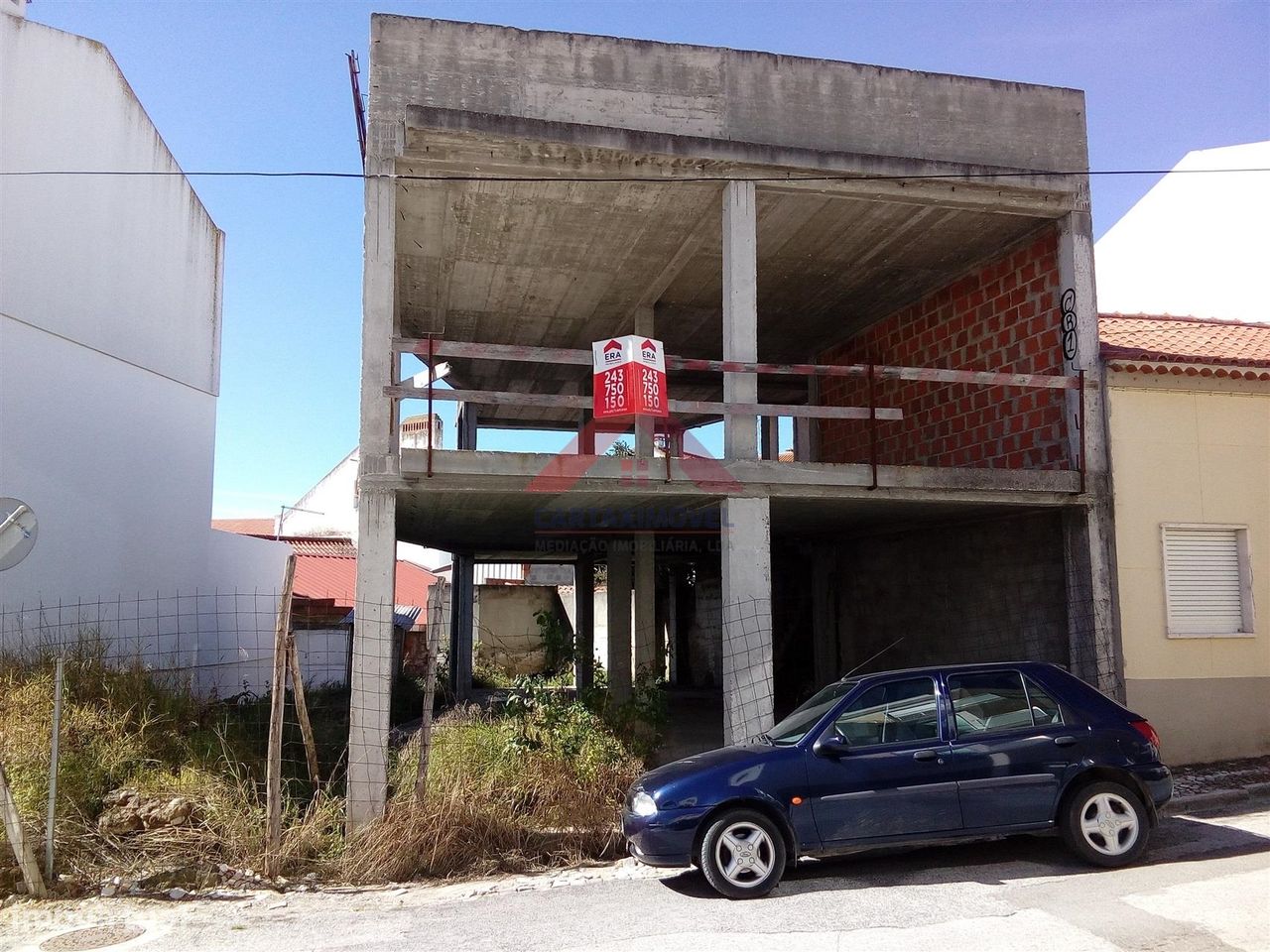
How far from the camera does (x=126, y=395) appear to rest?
1371 cm

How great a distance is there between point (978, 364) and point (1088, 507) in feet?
8.42

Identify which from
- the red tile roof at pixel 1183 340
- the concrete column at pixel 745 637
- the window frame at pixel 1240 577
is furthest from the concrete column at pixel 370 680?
the window frame at pixel 1240 577

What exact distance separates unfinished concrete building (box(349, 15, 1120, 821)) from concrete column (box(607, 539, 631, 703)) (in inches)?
53.8

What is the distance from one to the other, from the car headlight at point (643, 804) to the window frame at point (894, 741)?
1170mm

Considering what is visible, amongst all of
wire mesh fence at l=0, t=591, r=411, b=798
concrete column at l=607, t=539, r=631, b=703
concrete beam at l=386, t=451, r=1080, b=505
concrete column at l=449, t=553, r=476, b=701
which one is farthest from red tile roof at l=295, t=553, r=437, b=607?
concrete beam at l=386, t=451, r=1080, b=505

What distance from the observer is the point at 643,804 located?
6297 mm

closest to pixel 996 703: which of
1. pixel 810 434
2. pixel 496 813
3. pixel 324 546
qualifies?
pixel 496 813

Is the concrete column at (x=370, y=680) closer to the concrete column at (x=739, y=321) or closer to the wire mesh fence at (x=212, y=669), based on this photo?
the wire mesh fence at (x=212, y=669)

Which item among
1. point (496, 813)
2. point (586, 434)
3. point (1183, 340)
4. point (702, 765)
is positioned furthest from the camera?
point (586, 434)

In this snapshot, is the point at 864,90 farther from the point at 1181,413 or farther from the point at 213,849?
the point at 213,849

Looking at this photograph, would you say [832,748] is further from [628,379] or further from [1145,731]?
[628,379]

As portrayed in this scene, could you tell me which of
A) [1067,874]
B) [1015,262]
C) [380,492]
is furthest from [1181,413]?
[380,492]

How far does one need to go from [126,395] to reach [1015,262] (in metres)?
11.8

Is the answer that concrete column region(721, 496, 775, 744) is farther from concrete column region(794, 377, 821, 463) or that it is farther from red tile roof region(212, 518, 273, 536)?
red tile roof region(212, 518, 273, 536)
